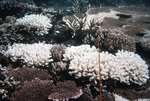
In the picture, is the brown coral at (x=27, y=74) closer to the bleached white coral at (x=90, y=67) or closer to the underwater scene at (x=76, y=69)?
the underwater scene at (x=76, y=69)

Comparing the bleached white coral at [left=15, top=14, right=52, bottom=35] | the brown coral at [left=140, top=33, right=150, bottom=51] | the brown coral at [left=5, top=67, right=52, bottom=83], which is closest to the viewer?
the brown coral at [left=5, top=67, right=52, bottom=83]

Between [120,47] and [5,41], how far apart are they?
5310 mm

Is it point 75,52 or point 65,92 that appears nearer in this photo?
point 65,92

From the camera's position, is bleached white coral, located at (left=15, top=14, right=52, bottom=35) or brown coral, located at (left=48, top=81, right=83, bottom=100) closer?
brown coral, located at (left=48, top=81, right=83, bottom=100)

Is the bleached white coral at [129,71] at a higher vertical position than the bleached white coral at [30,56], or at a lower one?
lower

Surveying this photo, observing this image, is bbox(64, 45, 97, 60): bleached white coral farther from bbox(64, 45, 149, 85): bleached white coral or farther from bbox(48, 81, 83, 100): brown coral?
bbox(48, 81, 83, 100): brown coral

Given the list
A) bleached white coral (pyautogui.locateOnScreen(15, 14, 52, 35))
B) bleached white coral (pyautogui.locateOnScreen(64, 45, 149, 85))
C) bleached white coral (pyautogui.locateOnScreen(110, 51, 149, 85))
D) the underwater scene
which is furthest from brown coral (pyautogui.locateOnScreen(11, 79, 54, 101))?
bleached white coral (pyautogui.locateOnScreen(15, 14, 52, 35))

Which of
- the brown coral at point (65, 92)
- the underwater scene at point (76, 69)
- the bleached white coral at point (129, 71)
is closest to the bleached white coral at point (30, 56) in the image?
the underwater scene at point (76, 69)

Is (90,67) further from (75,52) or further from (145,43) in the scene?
(145,43)

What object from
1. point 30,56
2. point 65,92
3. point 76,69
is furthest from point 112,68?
point 30,56

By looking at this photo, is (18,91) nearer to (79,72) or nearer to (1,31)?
(79,72)

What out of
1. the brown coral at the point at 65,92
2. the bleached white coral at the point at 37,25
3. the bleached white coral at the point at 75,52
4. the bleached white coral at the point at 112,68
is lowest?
the brown coral at the point at 65,92

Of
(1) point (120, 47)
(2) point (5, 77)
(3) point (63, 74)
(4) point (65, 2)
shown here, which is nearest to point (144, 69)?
(1) point (120, 47)

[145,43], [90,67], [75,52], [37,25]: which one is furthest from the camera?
[37,25]
